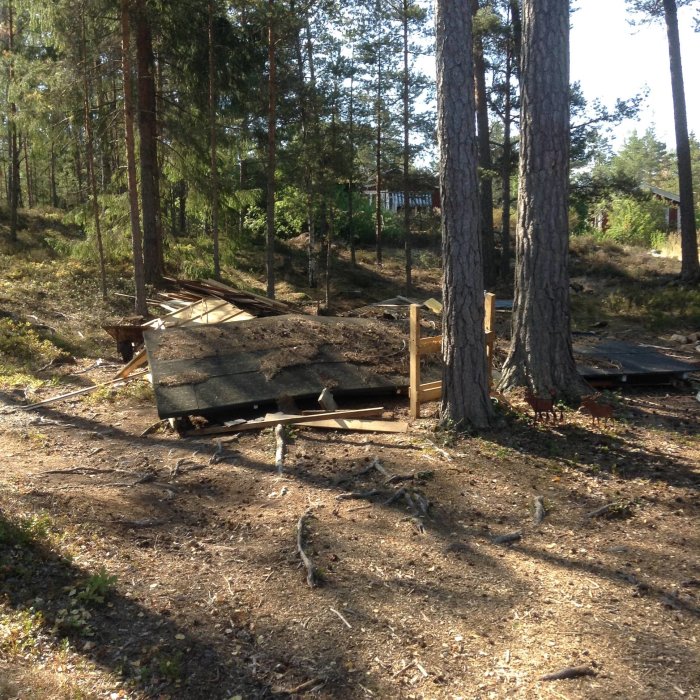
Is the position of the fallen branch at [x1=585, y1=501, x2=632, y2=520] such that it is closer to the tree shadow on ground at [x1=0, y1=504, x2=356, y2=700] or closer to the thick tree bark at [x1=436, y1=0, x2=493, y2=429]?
the thick tree bark at [x1=436, y1=0, x2=493, y2=429]

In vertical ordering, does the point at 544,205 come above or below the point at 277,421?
above

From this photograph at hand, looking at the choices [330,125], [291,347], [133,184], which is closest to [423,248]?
[330,125]

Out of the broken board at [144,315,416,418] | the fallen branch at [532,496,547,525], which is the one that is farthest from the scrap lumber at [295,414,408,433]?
the fallen branch at [532,496,547,525]

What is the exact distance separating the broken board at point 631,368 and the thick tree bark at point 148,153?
1307 cm

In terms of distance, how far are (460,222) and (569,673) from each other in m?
4.82

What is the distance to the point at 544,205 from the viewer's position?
27.9 feet

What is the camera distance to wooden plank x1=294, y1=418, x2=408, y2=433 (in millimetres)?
8055

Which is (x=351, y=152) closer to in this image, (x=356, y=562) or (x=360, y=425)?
(x=360, y=425)

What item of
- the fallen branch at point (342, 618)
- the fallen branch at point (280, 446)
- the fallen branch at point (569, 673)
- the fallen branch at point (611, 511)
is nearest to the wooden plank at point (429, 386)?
the fallen branch at point (280, 446)

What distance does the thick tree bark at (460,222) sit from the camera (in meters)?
7.36

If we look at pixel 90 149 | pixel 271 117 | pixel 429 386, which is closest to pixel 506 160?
pixel 271 117

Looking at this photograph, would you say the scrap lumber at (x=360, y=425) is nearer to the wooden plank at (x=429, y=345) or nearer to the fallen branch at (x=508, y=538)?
the wooden plank at (x=429, y=345)

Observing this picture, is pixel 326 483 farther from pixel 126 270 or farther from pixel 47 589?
pixel 126 270

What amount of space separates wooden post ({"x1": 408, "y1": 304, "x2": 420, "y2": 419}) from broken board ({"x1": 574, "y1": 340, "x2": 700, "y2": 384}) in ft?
8.75
